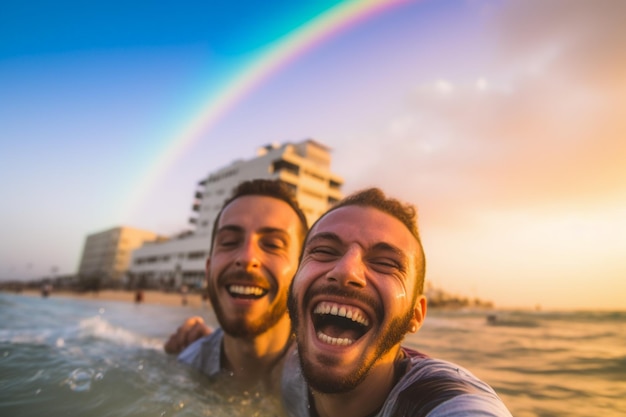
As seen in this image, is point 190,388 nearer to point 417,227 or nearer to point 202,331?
point 202,331

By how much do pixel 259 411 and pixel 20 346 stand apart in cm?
485

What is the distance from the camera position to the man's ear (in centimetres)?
204

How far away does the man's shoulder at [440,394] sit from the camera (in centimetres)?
128

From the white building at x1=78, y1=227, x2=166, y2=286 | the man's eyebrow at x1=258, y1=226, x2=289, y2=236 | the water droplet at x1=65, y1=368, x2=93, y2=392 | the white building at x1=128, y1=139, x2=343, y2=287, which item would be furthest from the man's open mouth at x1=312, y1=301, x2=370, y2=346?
the white building at x1=78, y1=227, x2=166, y2=286

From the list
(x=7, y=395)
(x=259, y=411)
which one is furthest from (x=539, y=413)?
(x=7, y=395)

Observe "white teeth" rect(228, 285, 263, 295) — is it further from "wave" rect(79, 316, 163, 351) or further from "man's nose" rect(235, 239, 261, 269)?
"wave" rect(79, 316, 163, 351)

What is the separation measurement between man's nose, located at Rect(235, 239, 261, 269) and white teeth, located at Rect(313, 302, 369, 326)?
131 centimetres

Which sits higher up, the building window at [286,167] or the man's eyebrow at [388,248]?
the building window at [286,167]

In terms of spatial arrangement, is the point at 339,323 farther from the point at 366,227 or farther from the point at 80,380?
the point at 80,380

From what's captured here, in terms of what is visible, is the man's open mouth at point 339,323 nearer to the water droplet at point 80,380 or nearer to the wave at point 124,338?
the water droplet at point 80,380

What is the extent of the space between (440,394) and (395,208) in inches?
45.0

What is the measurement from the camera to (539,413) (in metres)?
3.10

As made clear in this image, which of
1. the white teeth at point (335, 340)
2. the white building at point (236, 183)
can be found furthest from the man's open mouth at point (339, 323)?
the white building at point (236, 183)

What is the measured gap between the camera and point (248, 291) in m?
3.02
